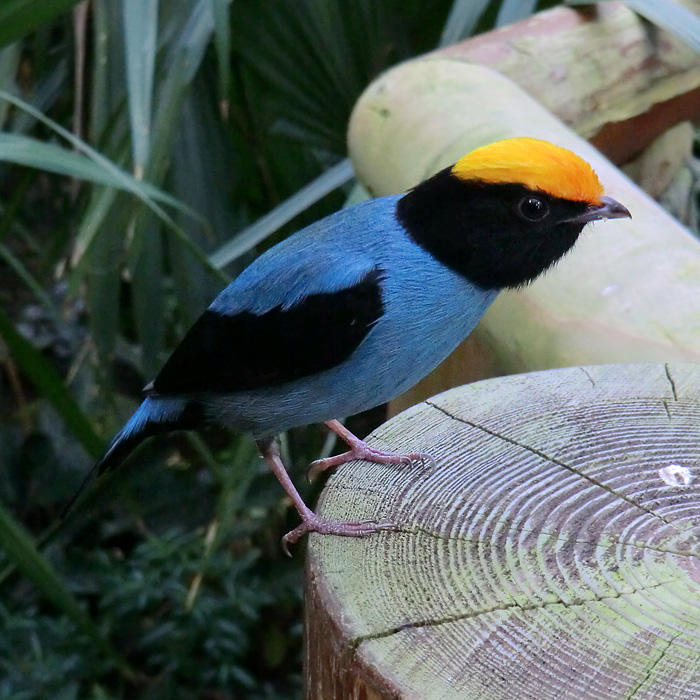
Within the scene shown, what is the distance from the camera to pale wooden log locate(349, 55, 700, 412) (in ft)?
6.45

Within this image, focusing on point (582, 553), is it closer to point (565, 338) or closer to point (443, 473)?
point (443, 473)

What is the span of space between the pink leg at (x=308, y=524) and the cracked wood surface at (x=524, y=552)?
0.03 meters

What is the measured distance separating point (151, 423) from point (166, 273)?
76.4 inches

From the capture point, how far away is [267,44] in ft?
10.5

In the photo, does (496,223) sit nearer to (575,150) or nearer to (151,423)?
(575,150)

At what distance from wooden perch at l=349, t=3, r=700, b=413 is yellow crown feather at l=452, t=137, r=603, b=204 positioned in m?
0.26

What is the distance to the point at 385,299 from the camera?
6.46 feet

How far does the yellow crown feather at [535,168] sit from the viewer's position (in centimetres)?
183

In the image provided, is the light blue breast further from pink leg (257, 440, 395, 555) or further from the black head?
pink leg (257, 440, 395, 555)

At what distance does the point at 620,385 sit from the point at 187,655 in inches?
86.9

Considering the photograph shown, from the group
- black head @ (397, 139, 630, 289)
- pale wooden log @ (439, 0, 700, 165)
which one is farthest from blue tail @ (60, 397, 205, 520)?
pale wooden log @ (439, 0, 700, 165)

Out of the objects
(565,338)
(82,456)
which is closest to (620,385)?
(565,338)

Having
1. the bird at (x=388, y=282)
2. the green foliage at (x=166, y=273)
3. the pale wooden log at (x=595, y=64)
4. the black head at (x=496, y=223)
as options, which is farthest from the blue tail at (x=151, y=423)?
the pale wooden log at (x=595, y=64)

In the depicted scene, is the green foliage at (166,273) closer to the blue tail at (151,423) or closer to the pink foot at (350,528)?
the blue tail at (151,423)
